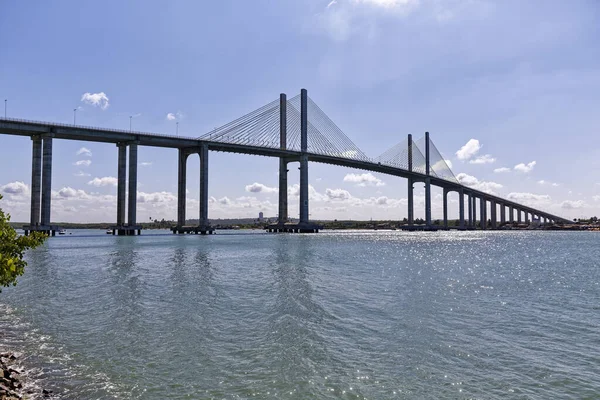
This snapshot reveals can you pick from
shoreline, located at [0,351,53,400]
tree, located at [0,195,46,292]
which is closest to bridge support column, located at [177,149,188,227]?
tree, located at [0,195,46,292]

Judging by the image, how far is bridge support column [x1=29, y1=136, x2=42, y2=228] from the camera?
75.5m

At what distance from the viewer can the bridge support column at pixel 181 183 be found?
9850 centimetres

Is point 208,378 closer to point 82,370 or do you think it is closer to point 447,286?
point 82,370

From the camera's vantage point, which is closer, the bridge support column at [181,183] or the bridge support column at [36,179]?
the bridge support column at [36,179]

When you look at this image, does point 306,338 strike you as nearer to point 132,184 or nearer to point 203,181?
point 132,184

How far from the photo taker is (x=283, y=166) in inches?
4336

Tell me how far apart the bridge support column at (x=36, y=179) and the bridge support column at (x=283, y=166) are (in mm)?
49922

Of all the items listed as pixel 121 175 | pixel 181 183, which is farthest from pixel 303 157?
pixel 121 175

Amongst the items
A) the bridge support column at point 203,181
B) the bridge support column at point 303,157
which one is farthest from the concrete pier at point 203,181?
the bridge support column at point 303,157

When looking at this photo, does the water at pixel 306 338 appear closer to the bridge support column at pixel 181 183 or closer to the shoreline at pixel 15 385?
the shoreline at pixel 15 385

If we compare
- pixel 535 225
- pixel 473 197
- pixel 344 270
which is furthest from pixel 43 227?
pixel 535 225

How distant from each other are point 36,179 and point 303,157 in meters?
56.2

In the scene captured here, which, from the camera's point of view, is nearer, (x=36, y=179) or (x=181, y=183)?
(x=36, y=179)

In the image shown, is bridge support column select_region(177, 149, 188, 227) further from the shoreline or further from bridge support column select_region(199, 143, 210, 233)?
the shoreline
